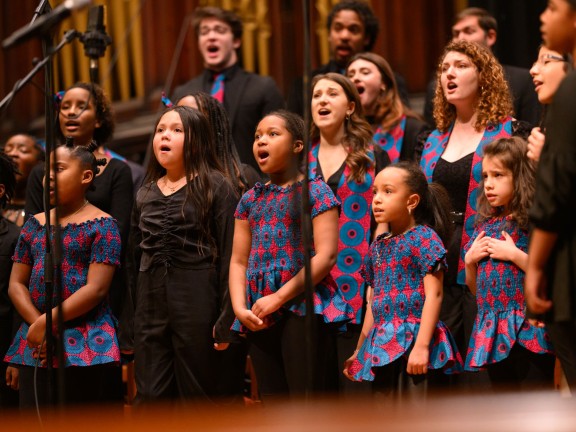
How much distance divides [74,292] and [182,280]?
41 centimetres

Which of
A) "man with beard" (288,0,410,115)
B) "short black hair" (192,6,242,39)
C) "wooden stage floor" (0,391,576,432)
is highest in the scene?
"short black hair" (192,6,242,39)

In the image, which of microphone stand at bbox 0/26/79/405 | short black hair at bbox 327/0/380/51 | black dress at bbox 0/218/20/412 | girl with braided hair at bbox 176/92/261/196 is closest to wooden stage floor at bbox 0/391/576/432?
microphone stand at bbox 0/26/79/405

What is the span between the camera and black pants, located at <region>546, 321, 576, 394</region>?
2430 mm

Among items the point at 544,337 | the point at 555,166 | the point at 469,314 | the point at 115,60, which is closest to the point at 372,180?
the point at 469,314

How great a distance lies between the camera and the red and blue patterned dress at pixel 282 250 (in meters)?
3.26

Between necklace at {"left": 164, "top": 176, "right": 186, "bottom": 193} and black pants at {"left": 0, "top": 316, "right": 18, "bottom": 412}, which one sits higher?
necklace at {"left": 164, "top": 176, "right": 186, "bottom": 193}

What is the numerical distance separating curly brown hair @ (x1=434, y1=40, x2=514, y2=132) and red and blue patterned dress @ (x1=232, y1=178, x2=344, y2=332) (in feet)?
2.13

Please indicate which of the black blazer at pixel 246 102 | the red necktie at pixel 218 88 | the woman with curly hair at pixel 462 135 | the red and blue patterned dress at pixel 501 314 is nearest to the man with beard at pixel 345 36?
the black blazer at pixel 246 102

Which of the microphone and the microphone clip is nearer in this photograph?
the microphone

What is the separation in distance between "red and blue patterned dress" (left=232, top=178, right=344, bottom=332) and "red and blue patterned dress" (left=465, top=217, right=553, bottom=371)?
17.7 inches

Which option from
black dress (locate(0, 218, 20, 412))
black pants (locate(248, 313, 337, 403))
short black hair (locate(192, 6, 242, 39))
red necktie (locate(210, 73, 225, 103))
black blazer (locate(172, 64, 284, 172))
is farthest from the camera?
short black hair (locate(192, 6, 242, 39))

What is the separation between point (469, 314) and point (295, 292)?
2.07 ft

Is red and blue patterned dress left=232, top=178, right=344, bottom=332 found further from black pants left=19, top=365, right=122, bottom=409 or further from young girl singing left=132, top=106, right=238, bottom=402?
black pants left=19, top=365, right=122, bottom=409

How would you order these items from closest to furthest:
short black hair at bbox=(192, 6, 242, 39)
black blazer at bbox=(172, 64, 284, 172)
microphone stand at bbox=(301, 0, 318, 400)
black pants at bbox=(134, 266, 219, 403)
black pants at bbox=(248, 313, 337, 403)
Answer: microphone stand at bbox=(301, 0, 318, 400) < black pants at bbox=(248, 313, 337, 403) < black pants at bbox=(134, 266, 219, 403) < black blazer at bbox=(172, 64, 284, 172) < short black hair at bbox=(192, 6, 242, 39)
